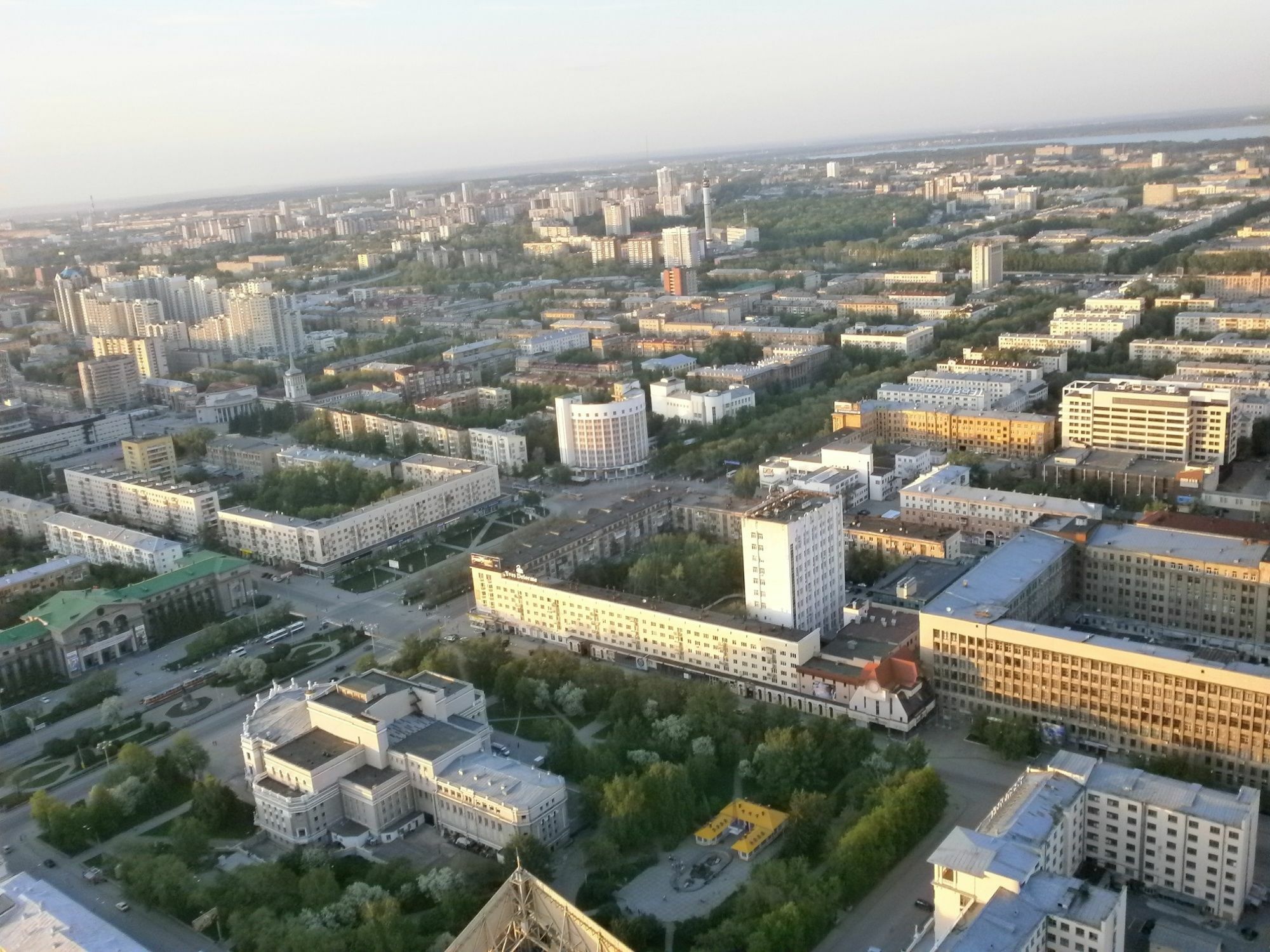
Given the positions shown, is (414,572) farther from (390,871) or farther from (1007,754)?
(1007,754)

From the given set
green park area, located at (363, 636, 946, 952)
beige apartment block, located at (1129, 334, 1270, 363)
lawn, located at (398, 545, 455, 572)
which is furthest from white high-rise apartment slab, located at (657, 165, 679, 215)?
green park area, located at (363, 636, 946, 952)

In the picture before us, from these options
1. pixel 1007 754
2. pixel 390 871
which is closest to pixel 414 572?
pixel 390 871

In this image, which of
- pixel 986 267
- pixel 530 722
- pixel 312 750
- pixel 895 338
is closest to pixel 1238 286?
pixel 986 267

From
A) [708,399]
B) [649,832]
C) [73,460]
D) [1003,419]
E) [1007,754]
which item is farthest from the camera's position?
[73,460]

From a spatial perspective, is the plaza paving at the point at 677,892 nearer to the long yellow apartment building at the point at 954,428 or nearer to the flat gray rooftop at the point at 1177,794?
the flat gray rooftop at the point at 1177,794

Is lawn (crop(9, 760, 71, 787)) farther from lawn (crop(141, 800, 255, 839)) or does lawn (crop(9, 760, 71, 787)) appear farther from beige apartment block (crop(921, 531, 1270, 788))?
beige apartment block (crop(921, 531, 1270, 788))

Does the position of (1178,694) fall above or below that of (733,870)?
above

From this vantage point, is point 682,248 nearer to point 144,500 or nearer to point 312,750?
point 144,500

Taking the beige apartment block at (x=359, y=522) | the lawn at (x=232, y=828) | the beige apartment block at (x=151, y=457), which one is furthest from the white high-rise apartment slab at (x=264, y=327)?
the lawn at (x=232, y=828)
